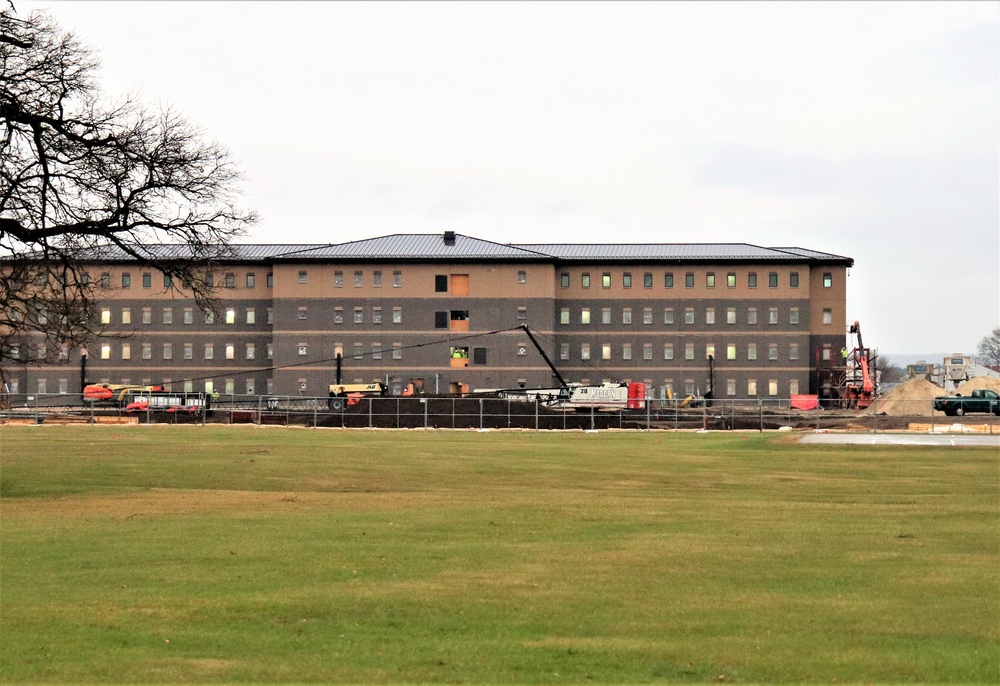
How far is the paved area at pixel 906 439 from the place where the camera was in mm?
50969

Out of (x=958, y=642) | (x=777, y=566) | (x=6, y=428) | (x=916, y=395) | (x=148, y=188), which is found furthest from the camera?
(x=916, y=395)

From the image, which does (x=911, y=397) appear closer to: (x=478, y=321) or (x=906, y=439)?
(x=478, y=321)

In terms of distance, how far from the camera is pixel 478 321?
124 metres

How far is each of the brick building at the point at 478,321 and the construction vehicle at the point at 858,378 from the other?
14.4 feet

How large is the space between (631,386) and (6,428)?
51.9m

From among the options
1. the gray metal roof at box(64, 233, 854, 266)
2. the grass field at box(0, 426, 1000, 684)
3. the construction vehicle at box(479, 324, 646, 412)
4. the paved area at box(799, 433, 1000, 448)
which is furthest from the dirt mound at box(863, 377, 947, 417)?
the grass field at box(0, 426, 1000, 684)

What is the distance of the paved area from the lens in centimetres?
5097

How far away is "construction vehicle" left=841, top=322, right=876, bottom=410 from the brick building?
4.40 meters

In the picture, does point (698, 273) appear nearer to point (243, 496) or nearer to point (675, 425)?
point (675, 425)

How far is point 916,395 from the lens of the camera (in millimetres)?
113250

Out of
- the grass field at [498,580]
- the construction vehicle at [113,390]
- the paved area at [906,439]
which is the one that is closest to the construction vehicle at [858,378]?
the paved area at [906,439]

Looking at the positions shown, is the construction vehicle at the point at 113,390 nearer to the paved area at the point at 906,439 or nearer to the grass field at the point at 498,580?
the paved area at the point at 906,439

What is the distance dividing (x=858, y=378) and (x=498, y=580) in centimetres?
10988

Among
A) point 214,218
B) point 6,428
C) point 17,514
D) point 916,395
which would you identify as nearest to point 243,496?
point 17,514
